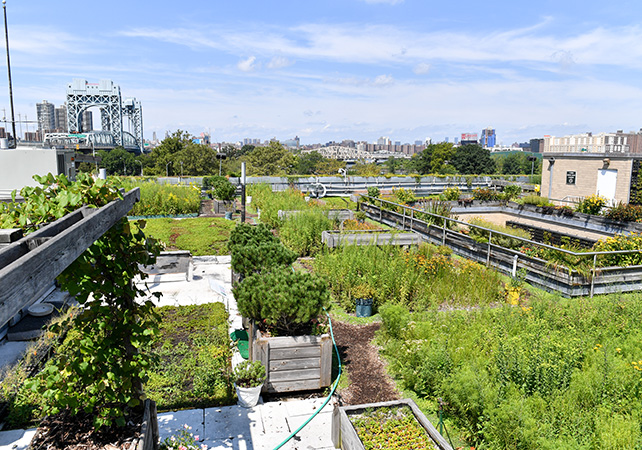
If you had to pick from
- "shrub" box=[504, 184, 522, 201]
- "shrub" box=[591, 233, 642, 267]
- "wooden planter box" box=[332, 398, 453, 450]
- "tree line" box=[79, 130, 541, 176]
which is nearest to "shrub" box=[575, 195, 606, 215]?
"shrub" box=[504, 184, 522, 201]

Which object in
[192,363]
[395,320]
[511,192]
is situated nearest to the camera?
[192,363]

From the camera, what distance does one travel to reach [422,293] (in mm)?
8086

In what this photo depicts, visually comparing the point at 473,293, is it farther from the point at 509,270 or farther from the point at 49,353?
the point at 49,353

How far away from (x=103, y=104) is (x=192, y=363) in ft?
532

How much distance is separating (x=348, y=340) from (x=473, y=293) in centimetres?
284

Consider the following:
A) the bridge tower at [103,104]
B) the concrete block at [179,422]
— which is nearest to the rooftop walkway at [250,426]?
the concrete block at [179,422]

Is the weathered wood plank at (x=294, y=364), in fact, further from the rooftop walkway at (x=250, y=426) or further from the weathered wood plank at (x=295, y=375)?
the rooftop walkway at (x=250, y=426)

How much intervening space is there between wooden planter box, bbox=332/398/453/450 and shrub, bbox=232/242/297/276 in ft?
9.29

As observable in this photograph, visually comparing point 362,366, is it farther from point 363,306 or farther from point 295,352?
point 363,306

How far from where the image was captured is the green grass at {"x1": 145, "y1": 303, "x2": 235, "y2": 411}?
5.12 metres

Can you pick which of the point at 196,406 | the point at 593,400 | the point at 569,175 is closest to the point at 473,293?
the point at 593,400

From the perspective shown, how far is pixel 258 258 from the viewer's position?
675 centimetres

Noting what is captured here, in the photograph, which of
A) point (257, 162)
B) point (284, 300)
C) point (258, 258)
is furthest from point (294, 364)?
point (257, 162)

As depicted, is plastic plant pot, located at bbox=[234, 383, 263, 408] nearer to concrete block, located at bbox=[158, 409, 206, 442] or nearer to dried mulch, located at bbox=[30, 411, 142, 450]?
concrete block, located at bbox=[158, 409, 206, 442]
